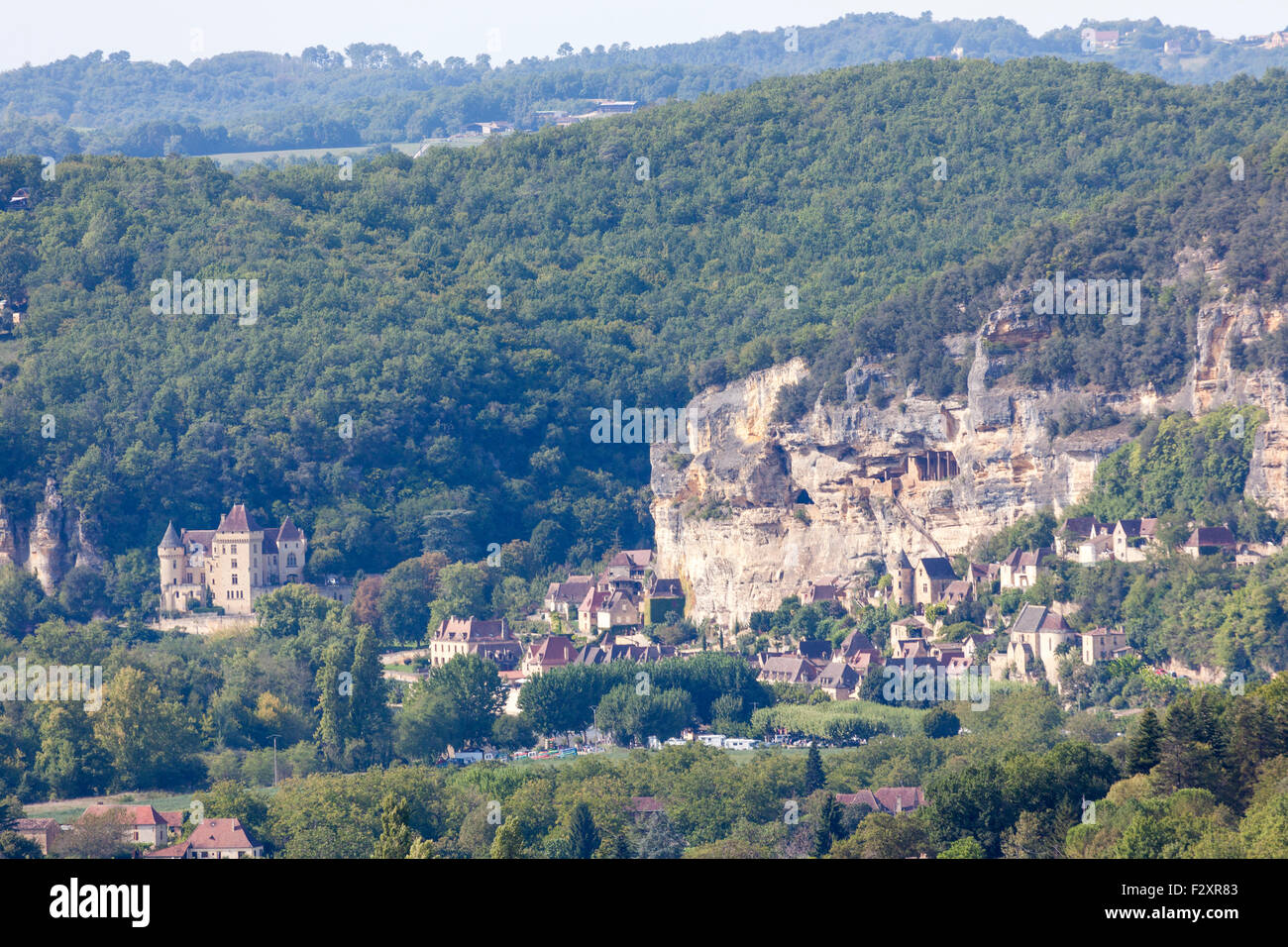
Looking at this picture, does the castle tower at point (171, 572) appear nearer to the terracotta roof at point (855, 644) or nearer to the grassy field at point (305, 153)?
the terracotta roof at point (855, 644)

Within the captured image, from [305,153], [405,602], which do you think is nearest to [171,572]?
[405,602]

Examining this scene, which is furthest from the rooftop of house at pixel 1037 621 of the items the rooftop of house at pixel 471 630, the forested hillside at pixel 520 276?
the rooftop of house at pixel 471 630

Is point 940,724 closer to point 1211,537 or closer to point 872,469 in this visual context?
point 1211,537

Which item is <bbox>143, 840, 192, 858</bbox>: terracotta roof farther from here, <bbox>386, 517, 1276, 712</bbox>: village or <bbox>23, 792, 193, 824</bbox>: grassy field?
<bbox>386, 517, 1276, 712</bbox>: village

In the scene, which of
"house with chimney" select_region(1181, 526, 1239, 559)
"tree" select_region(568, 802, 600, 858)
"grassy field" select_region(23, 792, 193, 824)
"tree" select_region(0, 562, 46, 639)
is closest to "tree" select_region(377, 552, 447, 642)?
"tree" select_region(0, 562, 46, 639)

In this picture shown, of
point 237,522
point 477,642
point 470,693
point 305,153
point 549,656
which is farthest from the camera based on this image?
point 305,153

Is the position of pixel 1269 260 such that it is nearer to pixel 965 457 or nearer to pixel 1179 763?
pixel 965 457
